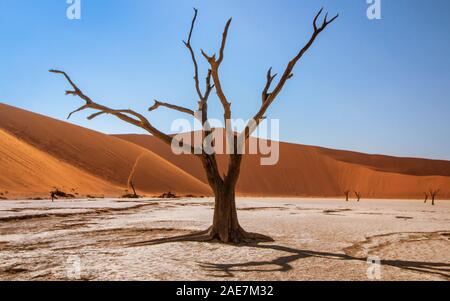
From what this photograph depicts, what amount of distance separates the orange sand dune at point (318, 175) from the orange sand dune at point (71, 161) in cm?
1435

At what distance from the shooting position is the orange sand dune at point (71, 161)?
3497 cm

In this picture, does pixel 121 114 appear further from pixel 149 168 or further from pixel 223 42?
pixel 149 168

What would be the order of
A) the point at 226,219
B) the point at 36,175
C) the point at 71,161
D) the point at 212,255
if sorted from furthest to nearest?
the point at 71,161
the point at 36,175
the point at 226,219
the point at 212,255

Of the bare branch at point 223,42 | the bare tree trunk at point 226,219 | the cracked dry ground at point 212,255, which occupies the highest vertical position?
the bare branch at point 223,42

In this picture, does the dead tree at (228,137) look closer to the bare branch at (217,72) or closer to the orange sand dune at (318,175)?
the bare branch at (217,72)

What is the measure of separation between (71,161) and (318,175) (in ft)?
141

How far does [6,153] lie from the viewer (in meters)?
35.8

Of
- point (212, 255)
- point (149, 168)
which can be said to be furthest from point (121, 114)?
point (149, 168)

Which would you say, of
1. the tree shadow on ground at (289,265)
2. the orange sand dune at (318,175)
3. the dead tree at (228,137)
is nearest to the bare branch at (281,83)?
the dead tree at (228,137)

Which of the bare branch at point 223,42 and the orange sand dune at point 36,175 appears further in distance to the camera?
the orange sand dune at point 36,175

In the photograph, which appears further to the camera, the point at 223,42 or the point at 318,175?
the point at 318,175

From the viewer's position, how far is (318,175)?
7412cm
